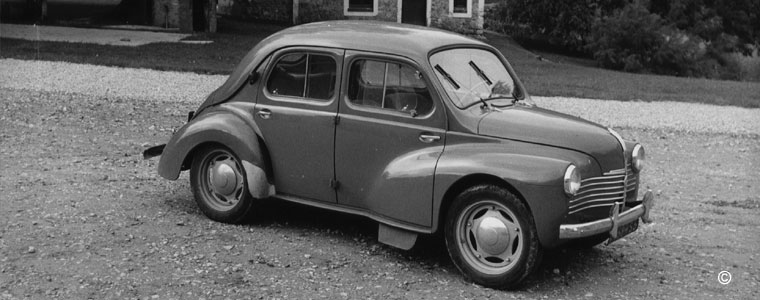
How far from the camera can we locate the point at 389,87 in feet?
21.3

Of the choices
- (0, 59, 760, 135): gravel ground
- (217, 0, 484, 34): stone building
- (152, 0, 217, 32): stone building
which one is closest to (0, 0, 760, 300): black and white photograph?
(0, 59, 760, 135): gravel ground

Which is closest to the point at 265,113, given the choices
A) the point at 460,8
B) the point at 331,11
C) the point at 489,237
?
the point at 489,237

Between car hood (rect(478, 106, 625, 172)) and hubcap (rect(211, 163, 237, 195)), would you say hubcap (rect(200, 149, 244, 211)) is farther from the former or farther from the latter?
car hood (rect(478, 106, 625, 172))

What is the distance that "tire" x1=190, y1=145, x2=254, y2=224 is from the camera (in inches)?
274

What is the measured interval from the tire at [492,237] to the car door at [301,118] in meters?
1.09

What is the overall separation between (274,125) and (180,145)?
0.80 meters

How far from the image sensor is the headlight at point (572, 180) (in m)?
5.66

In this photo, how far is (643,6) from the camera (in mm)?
25844

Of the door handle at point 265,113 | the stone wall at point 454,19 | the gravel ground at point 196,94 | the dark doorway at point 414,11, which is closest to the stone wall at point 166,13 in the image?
the dark doorway at point 414,11

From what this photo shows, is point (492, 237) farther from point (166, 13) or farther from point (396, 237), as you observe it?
point (166, 13)

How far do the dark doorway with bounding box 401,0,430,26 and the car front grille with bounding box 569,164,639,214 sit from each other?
78.4ft

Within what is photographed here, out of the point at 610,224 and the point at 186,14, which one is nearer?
the point at 610,224

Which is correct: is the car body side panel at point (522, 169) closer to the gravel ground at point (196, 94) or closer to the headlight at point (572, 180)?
the headlight at point (572, 180)

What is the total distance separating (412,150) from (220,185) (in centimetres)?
156
